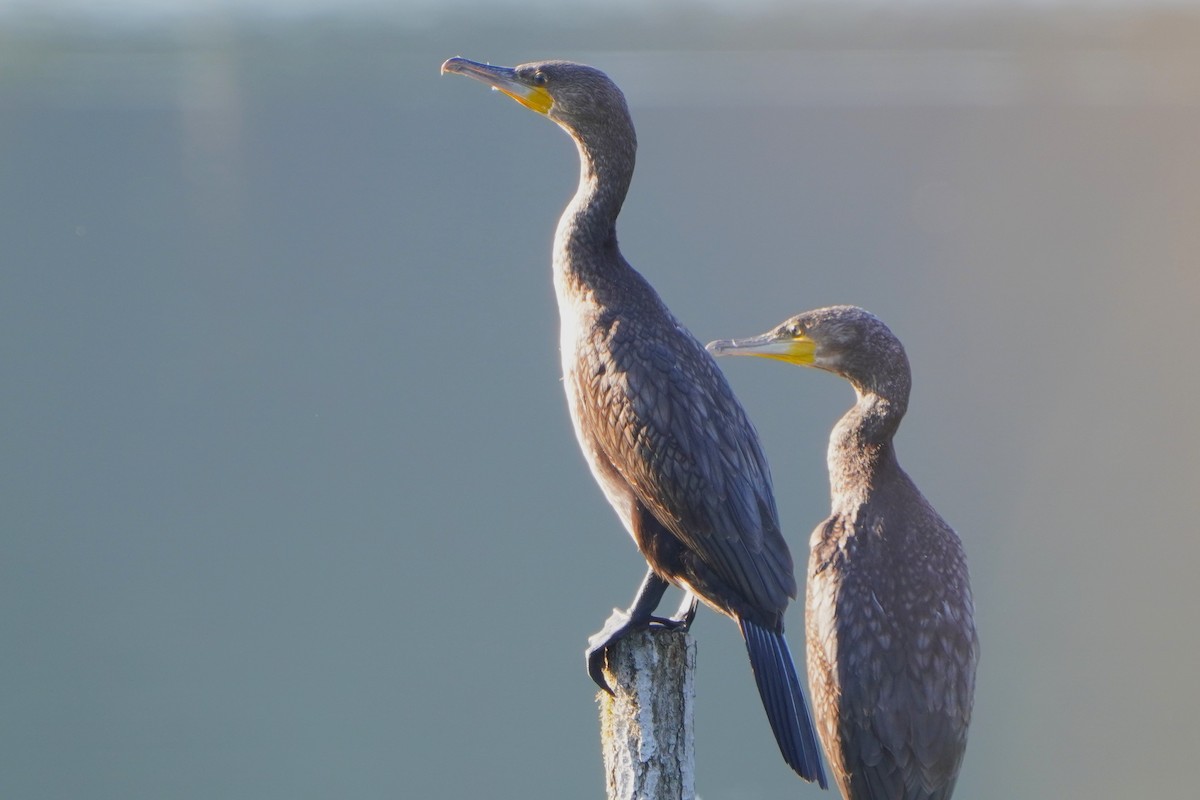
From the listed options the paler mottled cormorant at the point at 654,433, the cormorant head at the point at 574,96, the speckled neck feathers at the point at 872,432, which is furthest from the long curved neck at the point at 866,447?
the cormorant head at the point at 574,96

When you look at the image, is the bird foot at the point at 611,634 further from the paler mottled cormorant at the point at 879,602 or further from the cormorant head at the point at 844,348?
the cormorant head at the point at 844,348

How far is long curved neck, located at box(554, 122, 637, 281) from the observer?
2619 mm

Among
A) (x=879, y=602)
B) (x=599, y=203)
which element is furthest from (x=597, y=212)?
(x=879, y=602)

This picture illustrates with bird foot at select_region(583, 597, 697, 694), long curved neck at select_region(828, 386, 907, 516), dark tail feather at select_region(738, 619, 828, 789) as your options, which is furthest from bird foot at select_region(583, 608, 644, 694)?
long curved neck at select_region(828, 386, 907, 516)

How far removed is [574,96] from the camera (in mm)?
2631

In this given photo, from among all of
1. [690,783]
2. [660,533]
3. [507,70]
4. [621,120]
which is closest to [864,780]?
[690,783]

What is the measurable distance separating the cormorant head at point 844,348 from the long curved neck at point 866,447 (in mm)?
28

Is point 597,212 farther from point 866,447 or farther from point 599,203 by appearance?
point 866,447

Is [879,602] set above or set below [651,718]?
above

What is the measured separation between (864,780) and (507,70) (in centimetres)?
151

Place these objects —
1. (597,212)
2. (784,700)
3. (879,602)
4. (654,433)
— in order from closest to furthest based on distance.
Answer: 1. (784,700)
2. (654,433)
3. (879,602)
4. (597,212)

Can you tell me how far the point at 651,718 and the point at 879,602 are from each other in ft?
1.53

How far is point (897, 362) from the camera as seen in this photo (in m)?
2.64

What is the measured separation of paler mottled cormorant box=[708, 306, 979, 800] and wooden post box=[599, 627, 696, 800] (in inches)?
10.8
